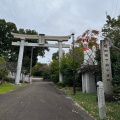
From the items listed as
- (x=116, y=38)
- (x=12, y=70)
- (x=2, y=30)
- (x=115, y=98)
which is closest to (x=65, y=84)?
(x=116, y=38)

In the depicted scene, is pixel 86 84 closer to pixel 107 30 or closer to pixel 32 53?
pixel 107 30

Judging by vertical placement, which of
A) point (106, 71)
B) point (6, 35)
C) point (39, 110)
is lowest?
point (39, 110)

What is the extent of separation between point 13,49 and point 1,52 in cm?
482

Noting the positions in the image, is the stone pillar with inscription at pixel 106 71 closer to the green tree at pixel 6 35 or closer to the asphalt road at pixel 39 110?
the asphalt road at pixel 39 110

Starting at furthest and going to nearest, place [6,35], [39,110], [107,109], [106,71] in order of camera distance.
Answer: [6,35], [106,71], [107,109], [39,110]

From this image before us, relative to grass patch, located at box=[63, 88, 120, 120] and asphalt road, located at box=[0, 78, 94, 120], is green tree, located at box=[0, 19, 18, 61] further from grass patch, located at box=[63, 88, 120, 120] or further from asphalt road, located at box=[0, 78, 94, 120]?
grass patch, located at box=[63, 88, 120, 120]

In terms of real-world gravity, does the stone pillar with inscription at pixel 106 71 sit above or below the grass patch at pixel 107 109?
above

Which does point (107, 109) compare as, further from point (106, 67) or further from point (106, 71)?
point (106, 67)

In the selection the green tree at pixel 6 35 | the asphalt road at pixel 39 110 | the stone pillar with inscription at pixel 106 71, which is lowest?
the asphalt road at pixel 39 110

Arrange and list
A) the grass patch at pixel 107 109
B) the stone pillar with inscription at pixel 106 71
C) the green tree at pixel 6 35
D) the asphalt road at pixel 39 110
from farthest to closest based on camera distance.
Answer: the green tree at pixel 6 35, the stone pillar with inscription at pixel 106 71, the grass patch at pixel 107 109, the asphalt road at pixel 39 110

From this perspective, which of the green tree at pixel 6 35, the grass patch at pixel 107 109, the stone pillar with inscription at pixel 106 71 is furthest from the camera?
the green tree at pixel 6 35

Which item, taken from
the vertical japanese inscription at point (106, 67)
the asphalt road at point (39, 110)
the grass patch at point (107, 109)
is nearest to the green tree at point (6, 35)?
the asphalt road at point (39, 110)

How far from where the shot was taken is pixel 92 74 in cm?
1828

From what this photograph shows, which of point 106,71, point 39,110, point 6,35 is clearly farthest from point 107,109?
point 6,35
